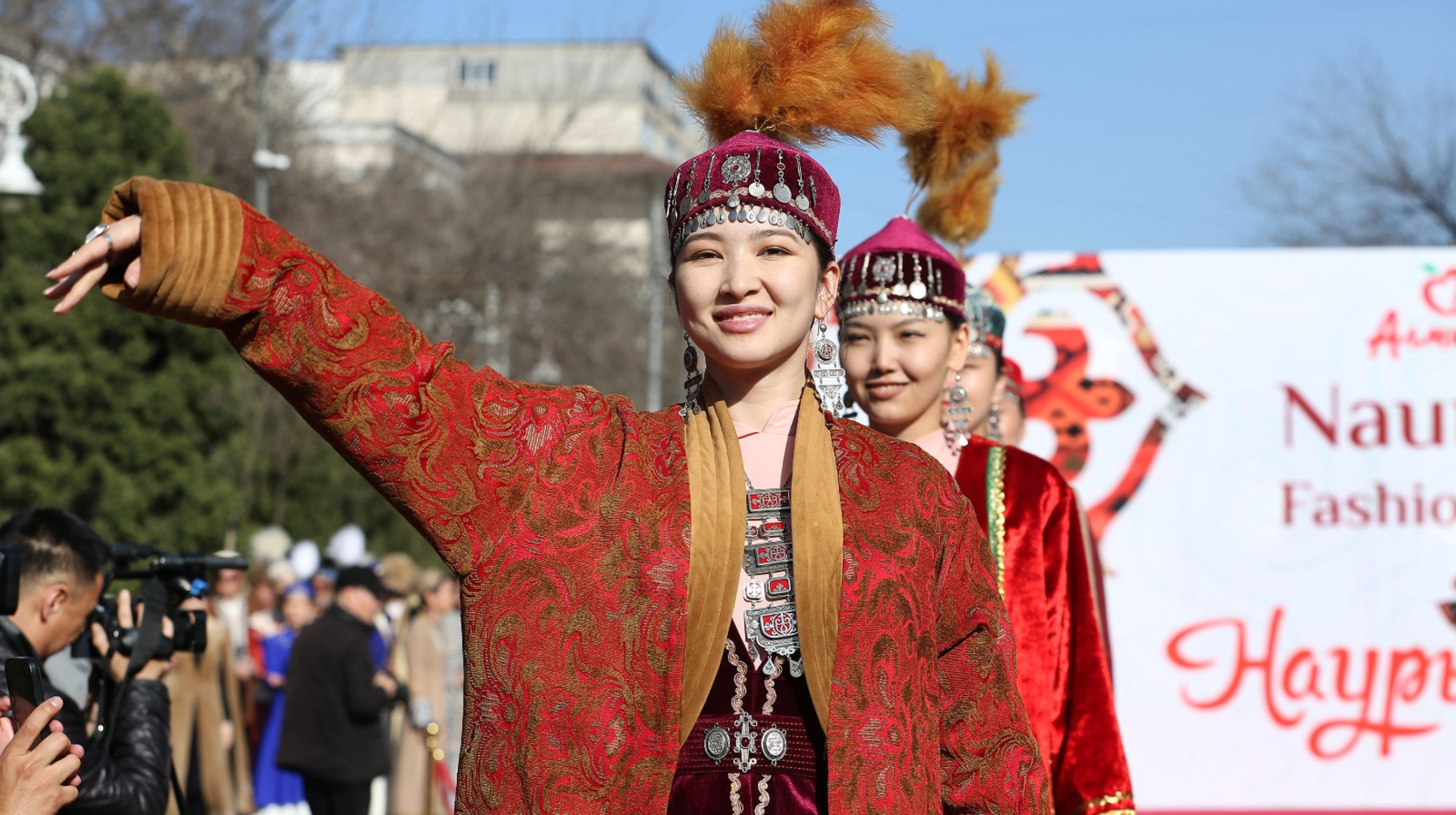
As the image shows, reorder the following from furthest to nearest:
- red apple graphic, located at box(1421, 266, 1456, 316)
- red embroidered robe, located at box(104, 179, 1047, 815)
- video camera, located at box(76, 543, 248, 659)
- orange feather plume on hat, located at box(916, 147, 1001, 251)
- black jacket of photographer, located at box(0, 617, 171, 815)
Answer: red apple graphic, located at box(1421, 266, 1456, 316)
orange feather plume on hat, located at box(916, 147, 1001, 251)
video camera, located at box(76, 543, 248, 659)
black jacket of photographer, located at box(0, 617, 171, 815)
red embroidered robe, located at box(104, 179, 1047, 815)

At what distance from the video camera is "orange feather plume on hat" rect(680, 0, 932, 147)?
178 cm

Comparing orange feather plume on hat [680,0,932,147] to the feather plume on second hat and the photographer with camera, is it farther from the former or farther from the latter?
the photographer with camera

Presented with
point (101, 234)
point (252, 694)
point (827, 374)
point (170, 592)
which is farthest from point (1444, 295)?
point (252, 694)

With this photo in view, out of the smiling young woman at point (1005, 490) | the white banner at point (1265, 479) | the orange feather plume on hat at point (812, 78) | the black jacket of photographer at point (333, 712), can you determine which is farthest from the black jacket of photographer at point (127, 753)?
the black jacket of photographer at point (333, 712)

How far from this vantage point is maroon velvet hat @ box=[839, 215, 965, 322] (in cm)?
370

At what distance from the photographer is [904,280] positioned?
371 centimetres

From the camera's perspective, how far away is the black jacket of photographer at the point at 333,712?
7.51m

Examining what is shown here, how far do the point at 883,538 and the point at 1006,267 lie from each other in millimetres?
4187

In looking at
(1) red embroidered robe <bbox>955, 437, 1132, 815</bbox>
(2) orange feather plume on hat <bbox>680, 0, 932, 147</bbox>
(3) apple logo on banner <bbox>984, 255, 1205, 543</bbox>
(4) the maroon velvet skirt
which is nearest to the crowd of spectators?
(4) the maroon velvet skirt

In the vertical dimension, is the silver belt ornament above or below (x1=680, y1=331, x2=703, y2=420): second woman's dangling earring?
below

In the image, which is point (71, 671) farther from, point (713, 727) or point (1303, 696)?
point (1303, 696)

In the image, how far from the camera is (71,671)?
3.77m

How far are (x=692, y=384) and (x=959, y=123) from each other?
1.81m

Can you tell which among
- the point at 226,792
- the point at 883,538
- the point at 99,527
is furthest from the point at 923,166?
the point at 99,527
